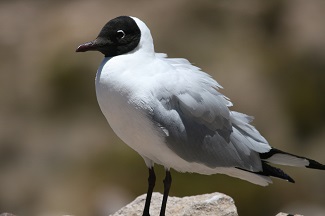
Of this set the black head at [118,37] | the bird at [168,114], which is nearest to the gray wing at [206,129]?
the bird at [168,114]

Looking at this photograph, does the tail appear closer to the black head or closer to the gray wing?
the gray wing

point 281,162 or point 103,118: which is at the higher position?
point 281,162

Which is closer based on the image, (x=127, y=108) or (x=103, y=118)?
(x=127, y=108)

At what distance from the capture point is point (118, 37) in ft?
14.8

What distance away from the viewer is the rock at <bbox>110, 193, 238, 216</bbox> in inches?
196

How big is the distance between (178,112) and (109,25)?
54 cm

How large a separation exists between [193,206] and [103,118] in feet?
11.5

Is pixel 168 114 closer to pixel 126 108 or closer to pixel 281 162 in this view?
pixel 126 108

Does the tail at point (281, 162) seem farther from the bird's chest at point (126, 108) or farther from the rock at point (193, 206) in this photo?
the bird's chest at point (126, 108)

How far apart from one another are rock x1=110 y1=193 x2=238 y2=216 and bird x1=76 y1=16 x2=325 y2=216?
1.15 feet

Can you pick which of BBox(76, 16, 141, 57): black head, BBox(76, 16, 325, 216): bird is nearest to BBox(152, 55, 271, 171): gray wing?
BBox(76, 16, 325, 216): bird

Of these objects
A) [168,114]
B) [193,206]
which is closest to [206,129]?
[168,114]

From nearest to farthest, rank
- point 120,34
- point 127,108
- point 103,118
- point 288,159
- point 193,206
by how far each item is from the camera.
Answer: point 127,108
point 120,34
point 288,159
point 193,206
point 103,118

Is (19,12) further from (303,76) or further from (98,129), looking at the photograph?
(303,76)
